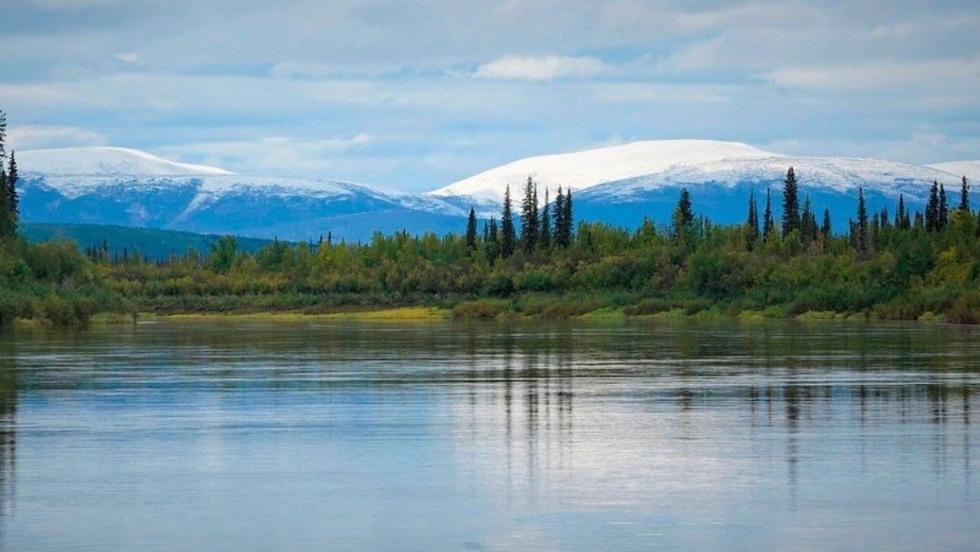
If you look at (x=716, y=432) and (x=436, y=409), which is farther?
(x=436, y=409)

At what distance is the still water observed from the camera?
17625 mm

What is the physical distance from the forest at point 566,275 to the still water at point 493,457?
5459cm

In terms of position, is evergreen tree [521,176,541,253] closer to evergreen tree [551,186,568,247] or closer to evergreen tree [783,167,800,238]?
evergreen tree [551,186,568,247]

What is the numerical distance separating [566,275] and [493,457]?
12320 cm

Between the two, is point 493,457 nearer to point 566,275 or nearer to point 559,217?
point 566,275

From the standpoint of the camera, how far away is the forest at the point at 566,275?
105m

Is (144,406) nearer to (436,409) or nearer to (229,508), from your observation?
(436,409)

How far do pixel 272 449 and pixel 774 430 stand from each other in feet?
25.6

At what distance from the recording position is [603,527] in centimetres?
1772

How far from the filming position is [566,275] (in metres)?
147

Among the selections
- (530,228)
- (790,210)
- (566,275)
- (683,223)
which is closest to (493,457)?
(566,275)

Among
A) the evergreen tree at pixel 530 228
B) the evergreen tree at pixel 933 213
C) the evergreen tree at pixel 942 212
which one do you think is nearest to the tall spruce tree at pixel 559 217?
the evergreen tree at pixel 530 228

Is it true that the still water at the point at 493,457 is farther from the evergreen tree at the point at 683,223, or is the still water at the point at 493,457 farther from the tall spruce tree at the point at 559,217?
the tall spruce tree at the point at 559,217

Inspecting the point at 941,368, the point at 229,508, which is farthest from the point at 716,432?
the point at 941,368
